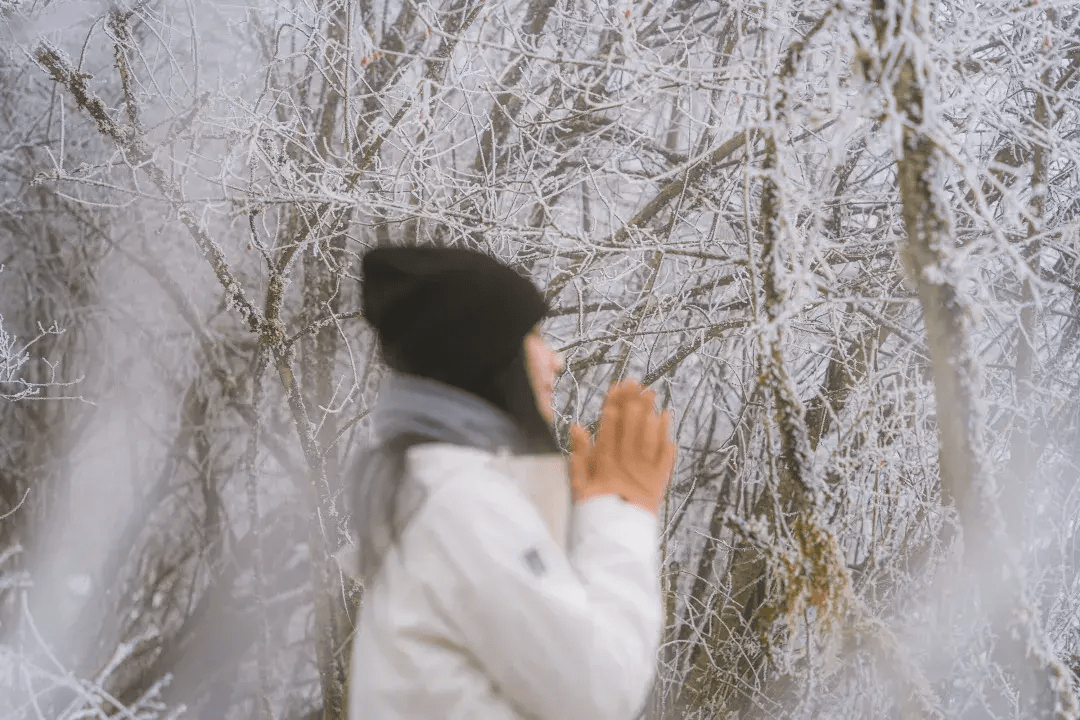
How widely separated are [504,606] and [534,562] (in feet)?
0.22

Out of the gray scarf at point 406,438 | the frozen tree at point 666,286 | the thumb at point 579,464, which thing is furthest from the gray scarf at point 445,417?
the frozen tree at point 666,286

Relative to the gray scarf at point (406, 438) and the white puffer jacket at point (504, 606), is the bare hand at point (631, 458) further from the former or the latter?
the gray scarf at point (406, 438)

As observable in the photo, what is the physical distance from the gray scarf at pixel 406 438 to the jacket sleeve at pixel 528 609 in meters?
0.06

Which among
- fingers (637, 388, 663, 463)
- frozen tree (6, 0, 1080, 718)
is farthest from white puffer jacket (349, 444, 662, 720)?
frozen tree (6, 0, 1080, 718)

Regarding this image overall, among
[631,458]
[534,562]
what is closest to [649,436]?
[631,458]

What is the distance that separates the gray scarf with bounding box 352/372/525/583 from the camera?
97cm

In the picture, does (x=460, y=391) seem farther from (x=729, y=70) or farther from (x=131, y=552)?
(x=131, y=552)

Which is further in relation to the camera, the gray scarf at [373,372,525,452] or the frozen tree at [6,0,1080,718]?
the frozen tree at [6,0,1080,718]

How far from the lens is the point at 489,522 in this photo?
0.90 metres

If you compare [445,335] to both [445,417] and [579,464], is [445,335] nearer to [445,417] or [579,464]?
[445,417]

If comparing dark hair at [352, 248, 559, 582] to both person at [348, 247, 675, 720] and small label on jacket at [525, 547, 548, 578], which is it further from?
small label on jacket at [525, 547, 548, 578]

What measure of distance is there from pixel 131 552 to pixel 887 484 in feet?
13.3

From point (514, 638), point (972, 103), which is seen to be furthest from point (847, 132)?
point (514, 638)

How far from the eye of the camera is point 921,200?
4.03 feet
